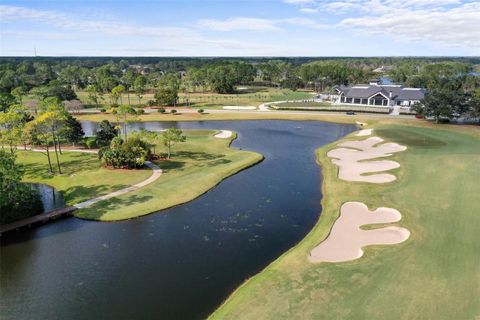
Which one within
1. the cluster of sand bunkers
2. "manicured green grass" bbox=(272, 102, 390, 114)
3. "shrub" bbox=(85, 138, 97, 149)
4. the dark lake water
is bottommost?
the dark lake water

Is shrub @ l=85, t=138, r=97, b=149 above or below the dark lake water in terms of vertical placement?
above

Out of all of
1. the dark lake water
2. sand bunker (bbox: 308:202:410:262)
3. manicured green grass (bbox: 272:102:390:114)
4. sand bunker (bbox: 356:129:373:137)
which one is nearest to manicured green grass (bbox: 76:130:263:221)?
the dark lake water

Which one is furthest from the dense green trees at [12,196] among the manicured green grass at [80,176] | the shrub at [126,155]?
the shrub at [126,155]

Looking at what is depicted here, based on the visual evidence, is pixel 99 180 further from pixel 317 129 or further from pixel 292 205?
pixel 317 129

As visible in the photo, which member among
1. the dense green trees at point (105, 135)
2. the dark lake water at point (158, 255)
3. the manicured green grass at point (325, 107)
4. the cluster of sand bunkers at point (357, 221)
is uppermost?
the manicured green grass at point (325, 107)

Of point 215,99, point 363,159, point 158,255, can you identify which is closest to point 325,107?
point 215,99

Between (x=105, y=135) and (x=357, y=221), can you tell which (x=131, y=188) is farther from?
(x=357, y=221)

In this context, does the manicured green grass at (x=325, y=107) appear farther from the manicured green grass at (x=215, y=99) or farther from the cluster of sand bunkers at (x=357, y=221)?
the cluster of sand bunkers at (x=357, y=221)

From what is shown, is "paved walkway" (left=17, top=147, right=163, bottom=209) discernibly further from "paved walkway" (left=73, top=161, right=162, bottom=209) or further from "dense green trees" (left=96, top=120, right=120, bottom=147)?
"dense green trees" (left=96, top=120, right=120, bottom=147)
